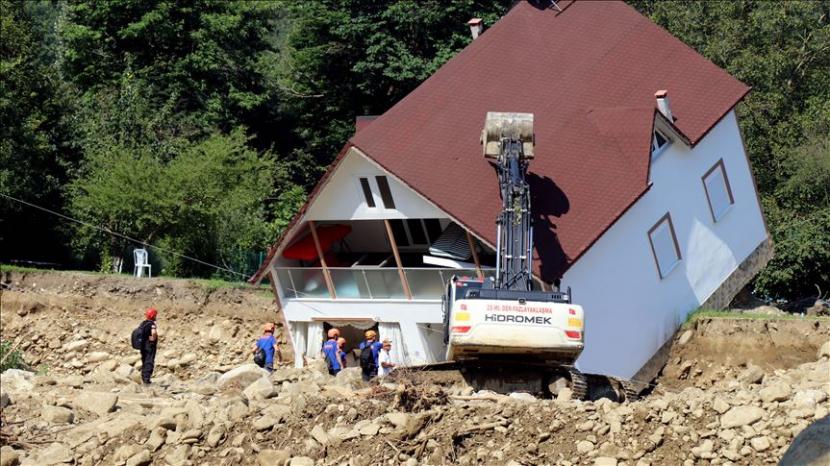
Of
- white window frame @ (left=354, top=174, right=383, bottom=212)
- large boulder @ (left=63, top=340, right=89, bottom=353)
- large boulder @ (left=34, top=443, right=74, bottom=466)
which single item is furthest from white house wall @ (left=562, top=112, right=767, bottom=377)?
large boulder @ (left=63, top=340, right=89, bottom=353)

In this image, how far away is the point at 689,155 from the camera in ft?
140

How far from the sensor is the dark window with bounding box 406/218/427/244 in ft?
143

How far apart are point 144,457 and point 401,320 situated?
14659 mm

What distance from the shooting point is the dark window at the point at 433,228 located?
43531mm

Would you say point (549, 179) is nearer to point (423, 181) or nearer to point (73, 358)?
point (423, 181)

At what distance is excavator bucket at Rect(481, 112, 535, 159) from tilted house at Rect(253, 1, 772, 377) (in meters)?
1.91

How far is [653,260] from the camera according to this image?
4144 cm

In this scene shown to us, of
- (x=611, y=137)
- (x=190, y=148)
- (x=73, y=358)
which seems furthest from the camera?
(x=190, y=148)

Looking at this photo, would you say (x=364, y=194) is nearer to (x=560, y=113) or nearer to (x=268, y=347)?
(x=560, y=113)

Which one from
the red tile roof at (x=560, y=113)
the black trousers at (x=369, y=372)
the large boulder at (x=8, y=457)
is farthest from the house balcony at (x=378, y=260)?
the large boulder at (x=8, y=457)

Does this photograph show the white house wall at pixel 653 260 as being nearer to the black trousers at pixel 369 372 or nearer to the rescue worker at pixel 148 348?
the black trousers at pixel 369 372

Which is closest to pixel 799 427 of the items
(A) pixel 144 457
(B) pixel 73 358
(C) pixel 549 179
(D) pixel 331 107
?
(A) pixel 144 457

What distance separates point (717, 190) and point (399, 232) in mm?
8356

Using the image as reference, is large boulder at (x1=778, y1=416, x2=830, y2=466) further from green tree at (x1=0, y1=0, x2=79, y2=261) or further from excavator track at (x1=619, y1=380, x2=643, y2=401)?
green tree at (x1=0, y1=0, x2=79, y2=261)
